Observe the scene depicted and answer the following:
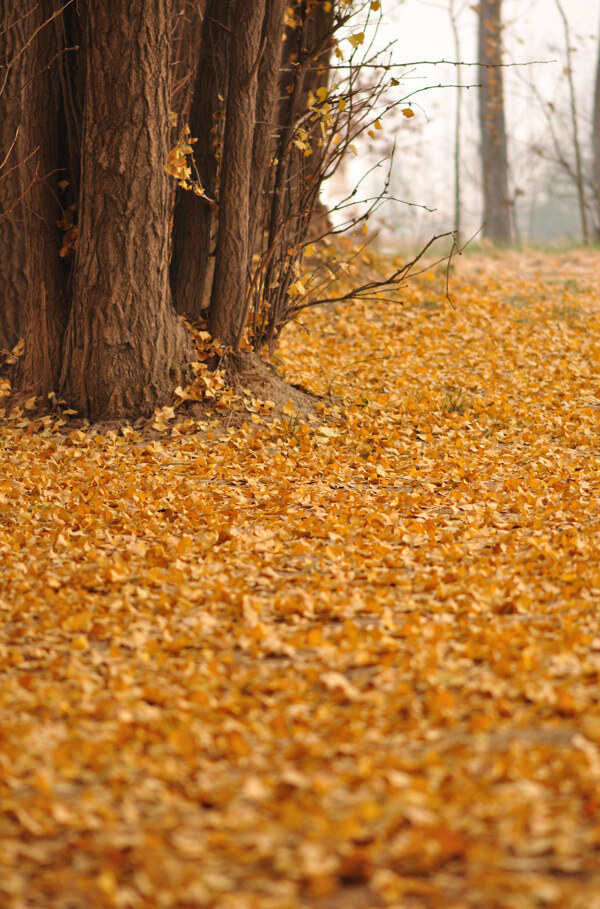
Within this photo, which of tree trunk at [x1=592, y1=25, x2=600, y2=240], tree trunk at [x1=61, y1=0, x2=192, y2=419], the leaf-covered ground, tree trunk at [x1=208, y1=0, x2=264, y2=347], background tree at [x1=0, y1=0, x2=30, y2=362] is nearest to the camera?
the leaf-covered ground

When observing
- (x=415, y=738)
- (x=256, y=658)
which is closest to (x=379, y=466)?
(x=256, y=658)

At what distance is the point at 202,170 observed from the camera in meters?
5.61

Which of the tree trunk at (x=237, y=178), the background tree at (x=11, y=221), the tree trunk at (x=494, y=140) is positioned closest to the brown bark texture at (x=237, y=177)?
the tree trunk at (x=237, y=178)

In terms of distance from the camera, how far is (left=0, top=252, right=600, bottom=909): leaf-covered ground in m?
1.75

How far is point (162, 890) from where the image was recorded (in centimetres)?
169

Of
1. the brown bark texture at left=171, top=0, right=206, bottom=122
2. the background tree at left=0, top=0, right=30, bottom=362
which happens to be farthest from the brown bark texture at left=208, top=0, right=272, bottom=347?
the background tree at left=0, top=0, right=30, bottom=362

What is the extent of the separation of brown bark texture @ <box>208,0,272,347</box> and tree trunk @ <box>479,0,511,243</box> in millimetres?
9910

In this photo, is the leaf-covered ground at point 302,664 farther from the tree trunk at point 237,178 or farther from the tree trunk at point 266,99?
the tree trunk at point 266,99

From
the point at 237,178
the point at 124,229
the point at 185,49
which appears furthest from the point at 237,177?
the point at 185,49

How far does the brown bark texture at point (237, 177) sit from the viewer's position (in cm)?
511

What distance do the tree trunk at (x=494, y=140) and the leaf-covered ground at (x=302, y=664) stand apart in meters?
10.1

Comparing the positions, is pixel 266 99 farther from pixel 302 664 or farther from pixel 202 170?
pixel 302 664

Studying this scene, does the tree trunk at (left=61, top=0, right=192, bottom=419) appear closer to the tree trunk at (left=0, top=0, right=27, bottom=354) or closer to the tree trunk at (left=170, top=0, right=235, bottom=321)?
the tree trunk at (left=170, top=0, right=235, bottom=321)

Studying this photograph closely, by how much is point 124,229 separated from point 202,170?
918mm
